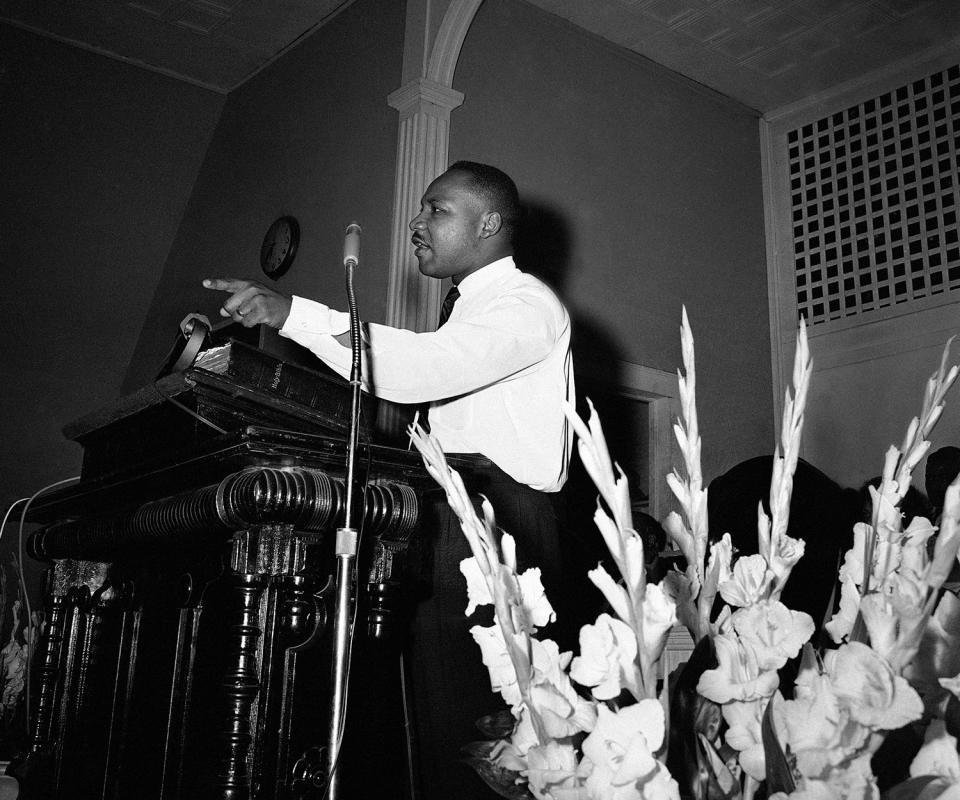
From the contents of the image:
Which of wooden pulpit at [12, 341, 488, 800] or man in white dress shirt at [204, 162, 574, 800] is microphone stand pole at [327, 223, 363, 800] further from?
man in white dress shirt at [204, 162, 574, 800]

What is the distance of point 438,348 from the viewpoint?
1.60 metres

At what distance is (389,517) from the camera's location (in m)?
1.38

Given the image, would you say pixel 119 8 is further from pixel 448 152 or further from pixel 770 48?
pixel 770 48

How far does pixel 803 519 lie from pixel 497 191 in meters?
2.05

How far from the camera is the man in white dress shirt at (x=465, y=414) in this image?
1.49 metres

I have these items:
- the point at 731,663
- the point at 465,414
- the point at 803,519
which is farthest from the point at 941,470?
the point at 731,663

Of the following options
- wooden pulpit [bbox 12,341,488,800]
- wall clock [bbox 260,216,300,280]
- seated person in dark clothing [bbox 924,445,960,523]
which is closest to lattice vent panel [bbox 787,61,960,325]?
seated person in dark clothing [bbox 924,445,960,523]

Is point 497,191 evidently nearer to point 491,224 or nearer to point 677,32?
point 491,224

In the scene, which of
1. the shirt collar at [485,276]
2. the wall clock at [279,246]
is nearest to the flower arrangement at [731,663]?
the shirt collar at [485,276]

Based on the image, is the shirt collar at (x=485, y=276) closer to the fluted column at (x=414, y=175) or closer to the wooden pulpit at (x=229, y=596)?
the wooden pulpit at (x=229, y=596)

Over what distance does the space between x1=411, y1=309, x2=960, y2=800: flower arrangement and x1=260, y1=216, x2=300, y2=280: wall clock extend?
4374mm

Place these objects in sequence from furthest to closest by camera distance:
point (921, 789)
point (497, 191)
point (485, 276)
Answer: point (497, 191)
point (485, 276)
point (921, 789)

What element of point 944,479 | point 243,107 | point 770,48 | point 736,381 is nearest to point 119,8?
point 243,107

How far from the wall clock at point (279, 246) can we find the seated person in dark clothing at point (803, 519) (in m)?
2.33
